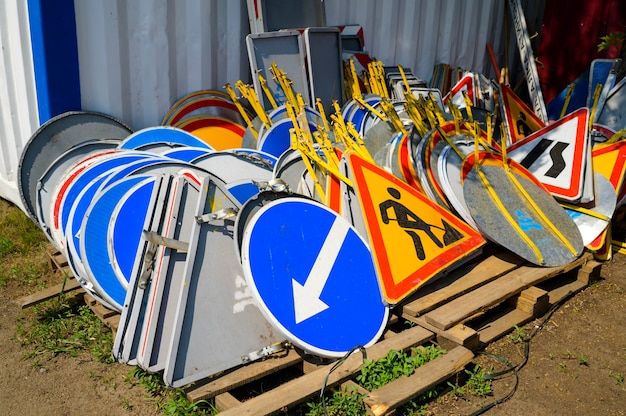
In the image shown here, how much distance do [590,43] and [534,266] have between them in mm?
4754

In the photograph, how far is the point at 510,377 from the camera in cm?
313

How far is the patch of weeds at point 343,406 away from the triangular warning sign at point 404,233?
2.06 feet

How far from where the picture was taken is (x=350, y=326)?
3084 mm

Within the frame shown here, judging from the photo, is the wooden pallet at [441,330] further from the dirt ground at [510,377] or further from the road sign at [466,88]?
the road sign at [466,88]

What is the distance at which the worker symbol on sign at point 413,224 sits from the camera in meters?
3.45

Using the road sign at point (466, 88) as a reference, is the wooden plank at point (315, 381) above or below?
below

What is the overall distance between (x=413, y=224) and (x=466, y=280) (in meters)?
0.51

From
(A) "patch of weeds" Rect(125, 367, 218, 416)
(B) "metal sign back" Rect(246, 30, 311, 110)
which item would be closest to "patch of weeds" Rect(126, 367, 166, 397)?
(A) "patch of weeds" Rect(125, 367, 218, 416)

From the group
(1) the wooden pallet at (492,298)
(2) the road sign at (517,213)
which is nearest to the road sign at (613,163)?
(2) the road sign at (517,213)

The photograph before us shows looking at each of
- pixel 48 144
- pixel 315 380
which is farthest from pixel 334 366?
pixel 48 144

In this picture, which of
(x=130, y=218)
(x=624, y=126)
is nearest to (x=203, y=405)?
(x=130, y=218)

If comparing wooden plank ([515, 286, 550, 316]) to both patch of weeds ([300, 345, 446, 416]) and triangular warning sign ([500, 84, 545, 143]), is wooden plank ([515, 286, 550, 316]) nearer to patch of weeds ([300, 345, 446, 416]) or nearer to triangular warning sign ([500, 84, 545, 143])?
patch of weeds ([300, 345, 446, 416])

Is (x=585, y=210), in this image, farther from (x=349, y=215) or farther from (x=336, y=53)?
(x=336, y=53)

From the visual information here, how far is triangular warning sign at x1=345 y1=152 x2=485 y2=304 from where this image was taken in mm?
3289
